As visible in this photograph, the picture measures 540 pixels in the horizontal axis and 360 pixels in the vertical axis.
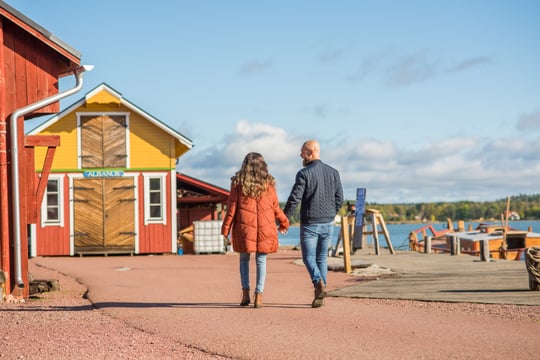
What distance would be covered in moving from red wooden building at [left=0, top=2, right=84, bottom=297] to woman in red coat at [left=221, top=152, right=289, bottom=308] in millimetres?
3974

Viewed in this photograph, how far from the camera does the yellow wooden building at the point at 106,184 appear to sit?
85.0ft

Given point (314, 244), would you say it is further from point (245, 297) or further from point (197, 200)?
point (197, 200)

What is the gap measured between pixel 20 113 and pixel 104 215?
14.1 metres

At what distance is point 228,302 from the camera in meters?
10.6

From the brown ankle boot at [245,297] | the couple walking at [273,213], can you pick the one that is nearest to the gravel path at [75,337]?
the brown ankle boot at [245,297]

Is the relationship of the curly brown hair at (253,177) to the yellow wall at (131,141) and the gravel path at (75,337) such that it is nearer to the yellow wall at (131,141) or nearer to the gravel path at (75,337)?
A: the gravel path at (75,337)

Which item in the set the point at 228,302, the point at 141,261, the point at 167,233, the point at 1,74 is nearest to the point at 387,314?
the point at 228,302

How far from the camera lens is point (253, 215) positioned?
953 centimetres

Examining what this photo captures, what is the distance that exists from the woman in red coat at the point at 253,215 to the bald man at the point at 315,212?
27 cm

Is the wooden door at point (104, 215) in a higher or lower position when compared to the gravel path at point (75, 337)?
higher

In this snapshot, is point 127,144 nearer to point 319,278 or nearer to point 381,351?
point 319,278

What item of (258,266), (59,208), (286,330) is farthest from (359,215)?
(286,330)

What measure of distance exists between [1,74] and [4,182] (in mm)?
1619

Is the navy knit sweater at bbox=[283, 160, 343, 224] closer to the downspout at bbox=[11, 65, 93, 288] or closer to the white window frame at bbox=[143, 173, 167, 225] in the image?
the downspout at bbox=[11, 65, 93, 288]
